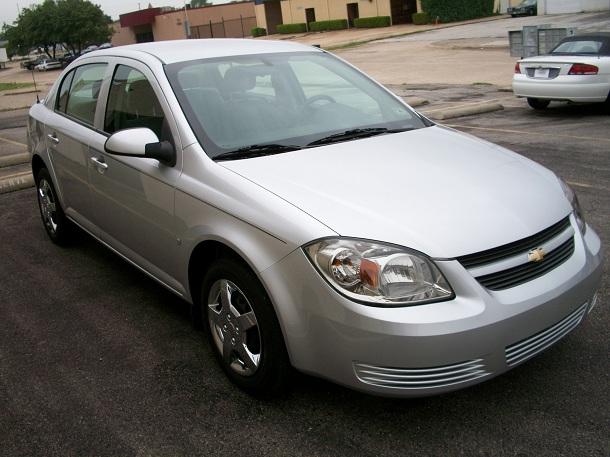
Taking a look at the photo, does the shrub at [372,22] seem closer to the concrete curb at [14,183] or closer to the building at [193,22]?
the building at [193,22]

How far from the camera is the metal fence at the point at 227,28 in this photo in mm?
76062

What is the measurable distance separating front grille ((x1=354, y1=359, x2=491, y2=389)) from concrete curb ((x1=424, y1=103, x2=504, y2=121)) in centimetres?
974

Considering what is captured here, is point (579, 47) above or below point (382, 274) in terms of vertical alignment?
above

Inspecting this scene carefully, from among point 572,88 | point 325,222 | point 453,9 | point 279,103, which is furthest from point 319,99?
point 453,9

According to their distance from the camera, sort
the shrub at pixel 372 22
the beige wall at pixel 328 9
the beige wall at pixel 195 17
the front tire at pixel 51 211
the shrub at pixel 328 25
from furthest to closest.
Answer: the beige wall at pixel 195 17, the shrub at pixel 328 25, the beige wall at pixel 328 9, the shrub at pixel 372 22, the front tire at pixel 51 211

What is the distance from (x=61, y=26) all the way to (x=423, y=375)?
256ft

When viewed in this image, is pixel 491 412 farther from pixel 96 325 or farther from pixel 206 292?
pixel 96 325

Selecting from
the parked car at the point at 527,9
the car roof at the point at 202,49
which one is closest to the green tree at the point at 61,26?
the parked car at the point at 527,9

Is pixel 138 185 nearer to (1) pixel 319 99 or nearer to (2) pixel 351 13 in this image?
(1) pixel 319 99

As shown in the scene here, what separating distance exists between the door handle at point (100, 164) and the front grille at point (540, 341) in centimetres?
273

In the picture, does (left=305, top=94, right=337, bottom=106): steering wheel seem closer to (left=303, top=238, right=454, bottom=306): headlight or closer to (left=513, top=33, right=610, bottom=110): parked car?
(left=303, top=238, right=454, bottom=306): headlight

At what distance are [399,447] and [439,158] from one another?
147cm

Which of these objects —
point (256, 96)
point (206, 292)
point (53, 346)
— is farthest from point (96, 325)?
point (256, 96)

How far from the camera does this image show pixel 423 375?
2668 mm
